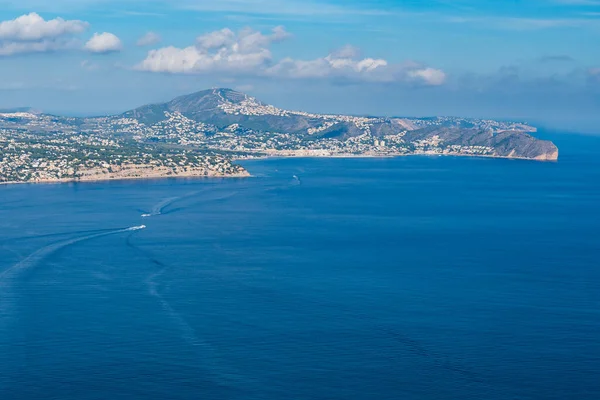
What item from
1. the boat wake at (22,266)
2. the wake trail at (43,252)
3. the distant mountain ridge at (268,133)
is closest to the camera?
the boat wake at (22,266)

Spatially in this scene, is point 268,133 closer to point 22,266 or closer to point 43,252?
point 43,252

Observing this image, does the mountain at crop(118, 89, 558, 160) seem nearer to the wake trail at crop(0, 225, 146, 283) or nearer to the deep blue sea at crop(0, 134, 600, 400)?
the deep blue sea at crop(0, 134, 600, 400)

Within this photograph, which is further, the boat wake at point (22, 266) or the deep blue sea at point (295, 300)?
the boat wake at point (22, 266)

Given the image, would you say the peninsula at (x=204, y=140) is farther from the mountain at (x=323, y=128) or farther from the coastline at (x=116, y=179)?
the coastline at (x=116, y=179)

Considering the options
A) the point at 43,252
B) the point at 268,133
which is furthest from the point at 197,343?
the point at 268,133

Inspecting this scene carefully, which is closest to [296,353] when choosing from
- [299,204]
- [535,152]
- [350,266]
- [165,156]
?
[350,266]

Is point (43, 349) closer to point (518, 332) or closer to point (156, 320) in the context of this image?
point (156, 320)

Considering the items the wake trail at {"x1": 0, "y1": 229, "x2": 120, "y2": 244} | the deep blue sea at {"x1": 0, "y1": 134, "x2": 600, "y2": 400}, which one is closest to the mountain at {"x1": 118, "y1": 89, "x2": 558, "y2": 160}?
the deep blue sea at {"x1": 0, "y1": 134, "x2": 600, "y2": 400}

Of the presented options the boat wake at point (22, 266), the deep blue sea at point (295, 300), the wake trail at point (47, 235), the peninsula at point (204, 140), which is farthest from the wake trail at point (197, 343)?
the peninsula at point (204, 140)
